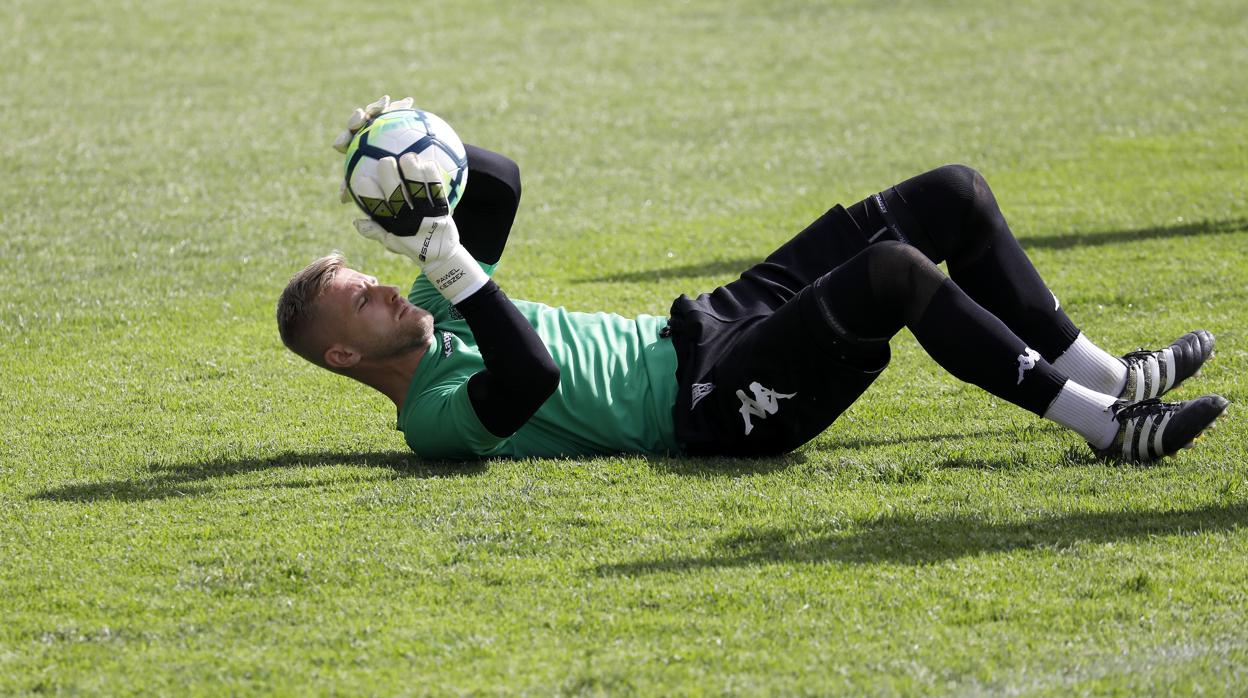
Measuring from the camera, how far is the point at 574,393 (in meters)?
5.27

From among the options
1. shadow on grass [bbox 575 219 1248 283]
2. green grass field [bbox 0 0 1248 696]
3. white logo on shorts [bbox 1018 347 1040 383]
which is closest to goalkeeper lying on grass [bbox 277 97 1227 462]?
white logo on shorts [bbox 1018 347 1040 383]

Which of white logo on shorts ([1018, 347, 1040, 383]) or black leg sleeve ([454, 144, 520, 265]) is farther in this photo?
black leg sleeve ([454, 144, 520, 265])

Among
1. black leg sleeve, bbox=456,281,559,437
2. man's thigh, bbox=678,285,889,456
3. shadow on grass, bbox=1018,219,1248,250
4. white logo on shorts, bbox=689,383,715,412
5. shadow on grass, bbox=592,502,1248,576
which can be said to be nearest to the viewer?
shadow on grass, bbox=592,502,1248,576

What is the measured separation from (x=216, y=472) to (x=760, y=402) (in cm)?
220

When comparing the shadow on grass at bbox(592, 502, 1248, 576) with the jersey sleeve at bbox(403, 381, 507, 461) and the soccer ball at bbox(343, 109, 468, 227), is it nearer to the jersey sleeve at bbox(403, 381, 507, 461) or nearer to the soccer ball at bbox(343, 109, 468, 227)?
the jersey sleeve at bbox(403, 381, 507, 461)

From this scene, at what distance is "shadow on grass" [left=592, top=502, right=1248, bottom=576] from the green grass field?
0.06 feet

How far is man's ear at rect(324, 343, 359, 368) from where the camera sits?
17.0 feet

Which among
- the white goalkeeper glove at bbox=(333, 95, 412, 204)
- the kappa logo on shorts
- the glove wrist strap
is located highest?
the white goalkeeper glove at bbox=(333, 95, 412, 204)

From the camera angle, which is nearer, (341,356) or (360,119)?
(360,119)

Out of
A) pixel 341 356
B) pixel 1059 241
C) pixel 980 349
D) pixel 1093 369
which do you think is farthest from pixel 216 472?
pixel 1059 241

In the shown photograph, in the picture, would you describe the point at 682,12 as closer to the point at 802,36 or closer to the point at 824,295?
the point at 802,36

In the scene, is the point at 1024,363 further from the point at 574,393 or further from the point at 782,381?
the point at 574,393

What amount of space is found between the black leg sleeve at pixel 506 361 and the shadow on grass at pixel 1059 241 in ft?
13.8

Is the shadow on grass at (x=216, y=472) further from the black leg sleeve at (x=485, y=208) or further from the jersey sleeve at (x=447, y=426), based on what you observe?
the black leg sleeve at (x=485, y=208)
